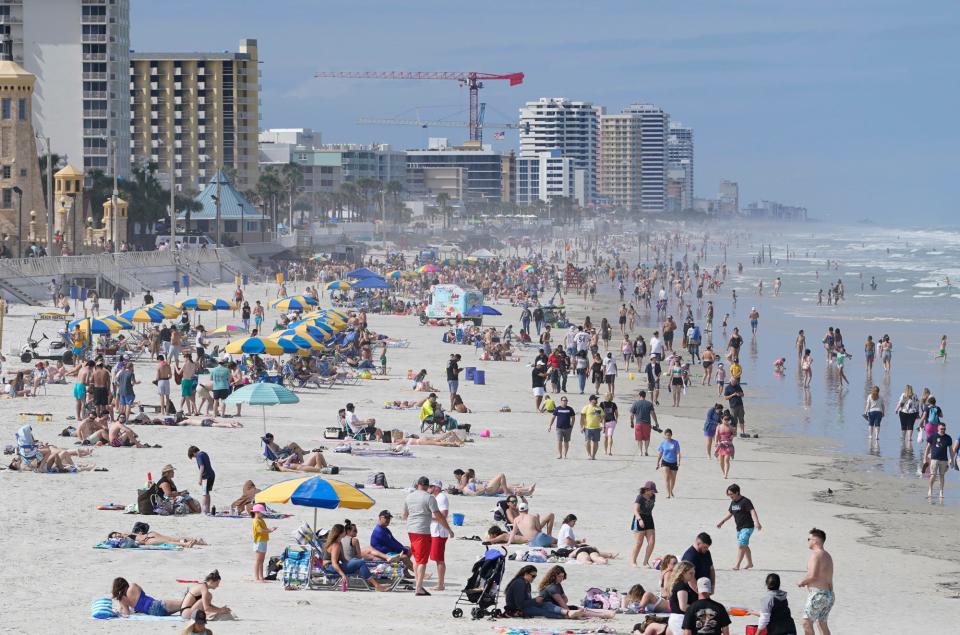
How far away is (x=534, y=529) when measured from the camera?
1708 centimetres

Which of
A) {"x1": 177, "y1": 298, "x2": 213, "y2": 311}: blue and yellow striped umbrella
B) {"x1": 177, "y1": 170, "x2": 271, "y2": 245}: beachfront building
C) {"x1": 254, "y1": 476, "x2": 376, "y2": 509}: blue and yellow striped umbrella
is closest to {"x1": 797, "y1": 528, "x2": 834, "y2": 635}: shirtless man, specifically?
{"x1": 254, "y1": 476, "x2": 376, "y2": 509}: blue and yellow striped umbrella

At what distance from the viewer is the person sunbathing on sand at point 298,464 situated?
20.8 m

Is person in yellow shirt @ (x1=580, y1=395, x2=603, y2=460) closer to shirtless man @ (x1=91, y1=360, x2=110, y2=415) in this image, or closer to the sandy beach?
the sandy beach

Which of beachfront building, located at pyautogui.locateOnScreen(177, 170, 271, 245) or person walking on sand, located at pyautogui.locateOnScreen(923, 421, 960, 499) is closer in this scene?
person walking on sand, located at pyautogui.locateOnScreen(923, 421, 960, 499)

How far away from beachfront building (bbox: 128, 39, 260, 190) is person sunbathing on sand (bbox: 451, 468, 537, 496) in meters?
123

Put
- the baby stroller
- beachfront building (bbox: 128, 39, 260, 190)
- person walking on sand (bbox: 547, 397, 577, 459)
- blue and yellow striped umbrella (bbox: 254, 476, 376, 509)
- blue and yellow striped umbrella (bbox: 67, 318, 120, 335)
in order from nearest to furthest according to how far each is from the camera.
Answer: the baby stroller → blue and yellow striped umbrella (bbox: 254, 476, 376, 509) → person walking on sand (bbox: 547, 397, 577, 459) → blue and yellow striped umbrella (bbox: 67, 318, 120, 335) → beachfront building (bbox: 128, 39, 260, 190)

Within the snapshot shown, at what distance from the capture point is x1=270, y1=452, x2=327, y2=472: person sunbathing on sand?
68.4 ft

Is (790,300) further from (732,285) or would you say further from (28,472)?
(28,472)

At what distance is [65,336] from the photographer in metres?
34.4

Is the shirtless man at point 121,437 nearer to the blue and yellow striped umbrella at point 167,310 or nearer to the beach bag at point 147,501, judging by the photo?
the beach bag at point 147,501

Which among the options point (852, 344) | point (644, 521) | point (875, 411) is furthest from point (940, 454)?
point (852, 344)

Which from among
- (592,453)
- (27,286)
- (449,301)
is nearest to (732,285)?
(449,301)

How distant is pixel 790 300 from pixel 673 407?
4897cm

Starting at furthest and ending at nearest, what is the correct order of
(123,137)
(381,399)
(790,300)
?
1. (123,137)
2. (790,300)
3. (381,399)
